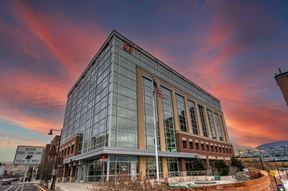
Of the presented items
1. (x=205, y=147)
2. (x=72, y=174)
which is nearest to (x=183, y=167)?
(x=205, y=147)

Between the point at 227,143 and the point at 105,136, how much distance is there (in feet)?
165

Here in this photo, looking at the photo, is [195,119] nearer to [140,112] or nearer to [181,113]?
[181,113]

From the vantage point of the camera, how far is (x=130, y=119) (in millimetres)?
29578

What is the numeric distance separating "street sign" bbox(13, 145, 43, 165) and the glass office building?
467 inches

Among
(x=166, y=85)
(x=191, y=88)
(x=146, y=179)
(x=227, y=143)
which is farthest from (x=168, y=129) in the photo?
(x=227, y=143)

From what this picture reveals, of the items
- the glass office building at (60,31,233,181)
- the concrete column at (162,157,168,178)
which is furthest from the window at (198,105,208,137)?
the concrete column at (162,157,168,178)

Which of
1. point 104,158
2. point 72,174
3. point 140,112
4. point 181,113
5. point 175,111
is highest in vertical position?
point 181,113

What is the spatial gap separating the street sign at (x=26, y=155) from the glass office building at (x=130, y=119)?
38.9ft

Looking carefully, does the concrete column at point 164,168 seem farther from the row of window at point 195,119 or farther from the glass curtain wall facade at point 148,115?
the row of window at point 195,119

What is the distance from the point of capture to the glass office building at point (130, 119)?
26.5 meters

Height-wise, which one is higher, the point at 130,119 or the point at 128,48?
the point at 128,48

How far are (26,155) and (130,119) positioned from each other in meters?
19.1

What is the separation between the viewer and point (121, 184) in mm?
6555

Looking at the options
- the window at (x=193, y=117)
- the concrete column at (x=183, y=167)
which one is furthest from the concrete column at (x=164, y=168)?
the window at (x=193, y=117)
